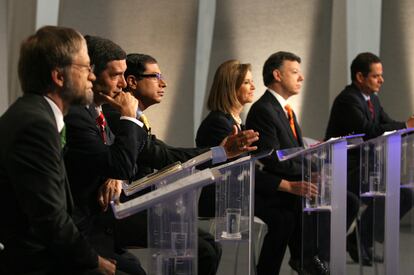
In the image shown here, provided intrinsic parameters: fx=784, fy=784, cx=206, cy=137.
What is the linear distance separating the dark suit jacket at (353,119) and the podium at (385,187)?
143cm

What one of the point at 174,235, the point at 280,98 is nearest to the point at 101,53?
the point at 174,235

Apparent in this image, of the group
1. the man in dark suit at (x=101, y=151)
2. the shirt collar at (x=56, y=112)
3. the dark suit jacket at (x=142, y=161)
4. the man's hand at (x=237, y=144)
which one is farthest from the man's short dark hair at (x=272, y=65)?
the shirt collar at (x=56, y=112)

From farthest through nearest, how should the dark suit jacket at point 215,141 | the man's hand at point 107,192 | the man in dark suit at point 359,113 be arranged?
the man in dark suit at point 359,113 → the dark suit jacket at point 215,141 → the man's hand at point 107,192

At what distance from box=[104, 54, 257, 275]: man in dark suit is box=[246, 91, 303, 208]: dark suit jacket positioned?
0.87 m

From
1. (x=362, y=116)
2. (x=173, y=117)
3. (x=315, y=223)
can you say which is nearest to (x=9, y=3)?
(x=173, y=117)

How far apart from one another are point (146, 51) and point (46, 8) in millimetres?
1351

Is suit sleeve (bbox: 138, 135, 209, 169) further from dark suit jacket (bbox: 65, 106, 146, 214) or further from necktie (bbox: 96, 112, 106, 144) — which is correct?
dark suit jacket (bbox: 65, 106, 146, 214)

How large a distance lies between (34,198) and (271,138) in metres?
2.86

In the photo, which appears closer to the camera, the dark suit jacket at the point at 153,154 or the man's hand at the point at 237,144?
the man's hand at the point at 237,144

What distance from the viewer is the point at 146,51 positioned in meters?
8.01

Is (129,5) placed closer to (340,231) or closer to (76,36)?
(340,231)

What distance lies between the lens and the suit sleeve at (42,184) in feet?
7.11

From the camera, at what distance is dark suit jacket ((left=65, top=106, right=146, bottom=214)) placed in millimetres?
2975

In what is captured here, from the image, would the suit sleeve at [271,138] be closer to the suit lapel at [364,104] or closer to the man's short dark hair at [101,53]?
the suit lapel at [364,104]
